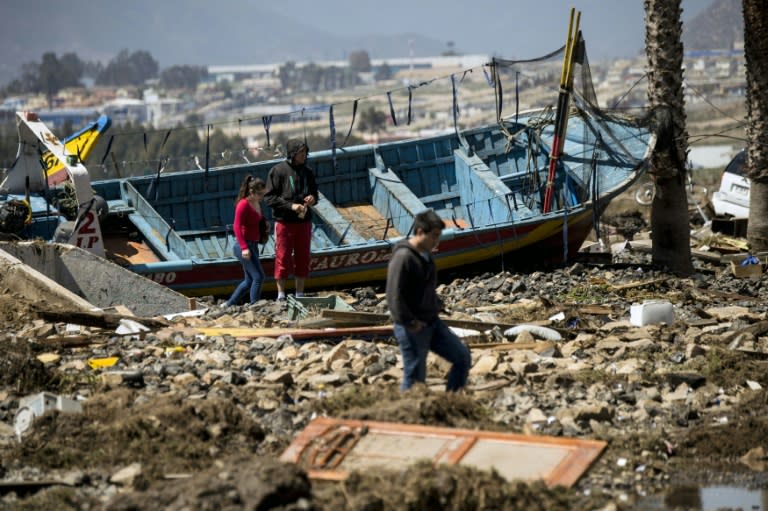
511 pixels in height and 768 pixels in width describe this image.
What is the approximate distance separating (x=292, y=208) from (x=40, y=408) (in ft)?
17.4

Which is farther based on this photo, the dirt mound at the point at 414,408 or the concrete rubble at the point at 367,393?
the dirt mound at the point at 414,408

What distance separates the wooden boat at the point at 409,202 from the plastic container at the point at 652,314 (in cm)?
438

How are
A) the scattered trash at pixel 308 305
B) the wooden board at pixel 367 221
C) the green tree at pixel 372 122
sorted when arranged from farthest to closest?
1. the green tree at pixel 372 122
2. the wooden board at pixel 367 221
3. the scattered trash at pixel 308 305

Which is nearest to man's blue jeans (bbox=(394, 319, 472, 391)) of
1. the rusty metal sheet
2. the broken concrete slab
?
the rusty metal sheet

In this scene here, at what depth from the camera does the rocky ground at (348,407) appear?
7.43 m

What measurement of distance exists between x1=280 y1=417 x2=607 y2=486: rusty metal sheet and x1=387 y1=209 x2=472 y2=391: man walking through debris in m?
0.70

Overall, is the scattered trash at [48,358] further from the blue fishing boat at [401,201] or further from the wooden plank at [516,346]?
the blue fishing boat at [401,201]

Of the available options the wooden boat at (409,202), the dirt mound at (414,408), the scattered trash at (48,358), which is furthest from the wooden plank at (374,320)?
the wooden boat at (409,202)

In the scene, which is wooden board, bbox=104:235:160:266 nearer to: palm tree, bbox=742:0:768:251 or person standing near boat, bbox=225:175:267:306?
person standing near boat, bbox=225:175:267:306

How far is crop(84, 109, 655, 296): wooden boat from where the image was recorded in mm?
16641

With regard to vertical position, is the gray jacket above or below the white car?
above

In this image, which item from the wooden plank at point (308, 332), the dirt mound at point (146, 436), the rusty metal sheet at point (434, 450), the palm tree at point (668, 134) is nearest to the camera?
the rusty metal sheet at point (434, 450)

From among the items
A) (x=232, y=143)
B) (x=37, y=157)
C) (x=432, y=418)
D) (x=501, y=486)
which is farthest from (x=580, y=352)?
(x=232, y=143)

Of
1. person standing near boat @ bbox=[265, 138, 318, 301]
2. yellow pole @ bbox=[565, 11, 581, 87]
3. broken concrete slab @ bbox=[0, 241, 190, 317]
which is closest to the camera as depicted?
person standing near boat @ bbox=[265, 138, 318, 301]
